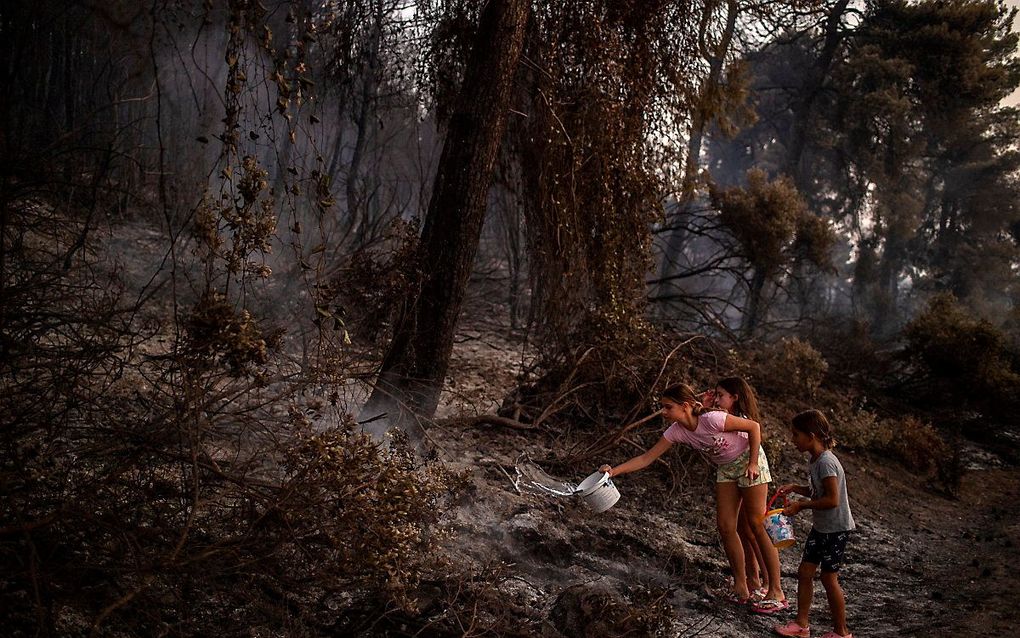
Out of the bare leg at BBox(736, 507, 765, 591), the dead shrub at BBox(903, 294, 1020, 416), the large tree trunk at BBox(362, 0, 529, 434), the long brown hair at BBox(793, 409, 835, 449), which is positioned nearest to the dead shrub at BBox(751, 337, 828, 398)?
the dead shrub at BBox(903, 294, 1020, 416)

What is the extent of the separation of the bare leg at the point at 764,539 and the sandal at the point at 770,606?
2 centimetres

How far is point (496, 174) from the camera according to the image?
774 cm

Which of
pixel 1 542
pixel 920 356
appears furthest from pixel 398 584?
pixel 920 356

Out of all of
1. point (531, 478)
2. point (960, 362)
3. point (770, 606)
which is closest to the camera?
point (770, 606)

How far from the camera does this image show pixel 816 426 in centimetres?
463

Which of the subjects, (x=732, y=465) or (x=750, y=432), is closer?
(x=750, y=432)

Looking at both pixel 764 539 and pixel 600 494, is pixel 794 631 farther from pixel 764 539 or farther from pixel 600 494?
pixel 600 494

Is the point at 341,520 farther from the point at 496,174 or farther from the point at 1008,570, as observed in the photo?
the point at 1008,570

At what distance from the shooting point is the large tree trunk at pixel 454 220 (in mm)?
6785

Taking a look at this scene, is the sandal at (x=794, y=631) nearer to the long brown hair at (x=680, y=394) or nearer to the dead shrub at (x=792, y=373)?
the long brown hair at (x=680, y=394)

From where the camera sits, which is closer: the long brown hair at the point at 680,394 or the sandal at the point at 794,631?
the sandal at the point at 794,631

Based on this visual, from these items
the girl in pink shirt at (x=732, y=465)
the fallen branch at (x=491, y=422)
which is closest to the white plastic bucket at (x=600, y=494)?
the girl in pink shirt at (x=732, y=465)

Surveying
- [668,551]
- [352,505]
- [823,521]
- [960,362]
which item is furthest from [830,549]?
[960,362]

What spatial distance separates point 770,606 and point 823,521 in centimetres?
81
